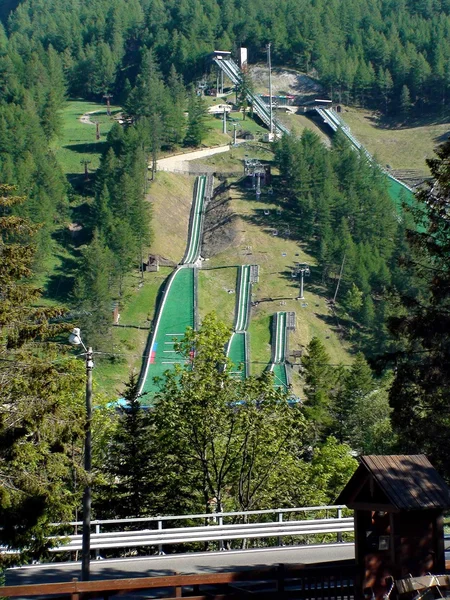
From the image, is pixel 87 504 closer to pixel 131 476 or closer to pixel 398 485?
pixel 398 485

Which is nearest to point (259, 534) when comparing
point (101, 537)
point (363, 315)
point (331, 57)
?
point (101, 537)

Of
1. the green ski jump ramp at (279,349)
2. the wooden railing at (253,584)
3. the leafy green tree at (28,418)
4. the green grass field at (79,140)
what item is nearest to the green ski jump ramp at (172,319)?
the green ski jump ramp at (279,349)

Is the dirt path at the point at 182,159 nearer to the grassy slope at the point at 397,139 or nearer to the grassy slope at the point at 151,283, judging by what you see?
the grassy slope at the point at 151,283

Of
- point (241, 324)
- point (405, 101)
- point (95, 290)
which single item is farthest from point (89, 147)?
point (405, 101)

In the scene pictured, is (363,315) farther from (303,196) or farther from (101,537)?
(101,537)

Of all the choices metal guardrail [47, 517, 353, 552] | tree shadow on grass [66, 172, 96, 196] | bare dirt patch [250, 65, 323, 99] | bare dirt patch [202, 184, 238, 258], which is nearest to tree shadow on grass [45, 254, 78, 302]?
bare dirt patch [202, 184, 238, 258]

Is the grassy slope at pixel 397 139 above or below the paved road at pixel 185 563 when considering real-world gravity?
below

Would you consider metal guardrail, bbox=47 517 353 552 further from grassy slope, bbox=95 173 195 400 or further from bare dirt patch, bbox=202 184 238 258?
bare dirt patch, bbox=202 184 238 258
